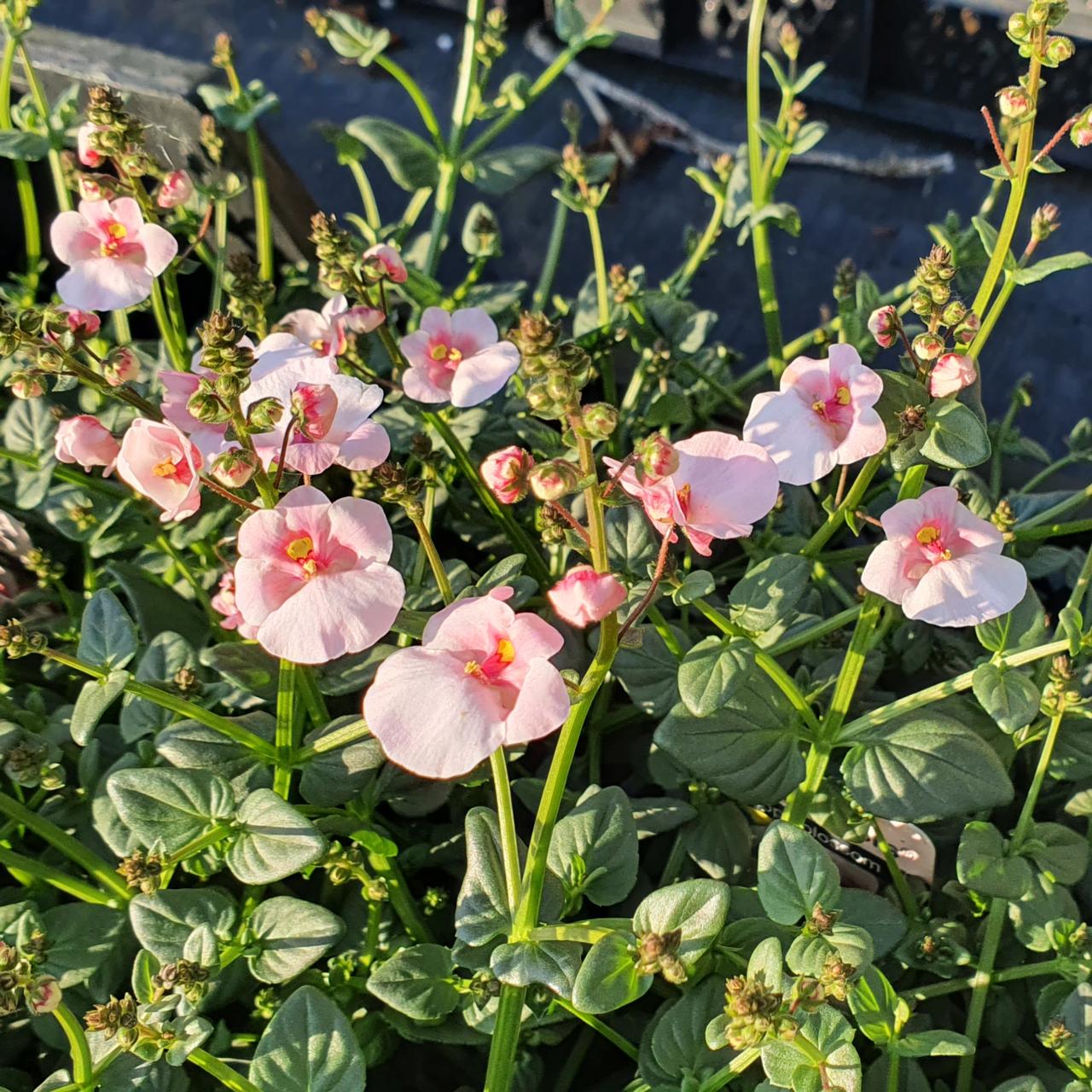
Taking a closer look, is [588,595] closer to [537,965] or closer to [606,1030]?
[537,965]

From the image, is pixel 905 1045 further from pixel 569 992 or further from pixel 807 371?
pixel 807 371

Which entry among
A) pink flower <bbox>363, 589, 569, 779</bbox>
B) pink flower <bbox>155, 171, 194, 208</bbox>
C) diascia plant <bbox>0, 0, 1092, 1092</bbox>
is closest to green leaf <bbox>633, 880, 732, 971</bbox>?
diascia plant <bbox>0, 0, 1092, 1092</bbox>

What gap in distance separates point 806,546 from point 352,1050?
2.03ft

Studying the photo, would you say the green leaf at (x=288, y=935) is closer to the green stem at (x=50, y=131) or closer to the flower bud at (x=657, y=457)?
the flower bud at (x=657, y=457)

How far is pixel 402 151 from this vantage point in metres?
1.39

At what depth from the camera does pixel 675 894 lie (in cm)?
88

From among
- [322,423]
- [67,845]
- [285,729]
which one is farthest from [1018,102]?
[67,845]

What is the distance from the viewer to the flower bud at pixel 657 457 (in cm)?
71

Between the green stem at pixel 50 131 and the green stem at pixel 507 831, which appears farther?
the green stem at pixel 50 131

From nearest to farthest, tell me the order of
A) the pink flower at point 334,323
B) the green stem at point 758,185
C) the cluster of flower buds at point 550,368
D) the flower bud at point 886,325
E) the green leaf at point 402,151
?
the cluster of flower buds at point 550,368 → the flower bud at point 886,325 → the pink flower at point 334,323 → the green stem at point 758,185 → the green leaf at point 402,151

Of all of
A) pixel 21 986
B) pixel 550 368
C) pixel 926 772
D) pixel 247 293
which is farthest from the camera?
pixel 247 293

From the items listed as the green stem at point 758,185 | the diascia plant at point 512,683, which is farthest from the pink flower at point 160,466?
the green stem at point 758,185

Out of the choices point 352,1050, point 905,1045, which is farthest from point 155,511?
point 905,1045

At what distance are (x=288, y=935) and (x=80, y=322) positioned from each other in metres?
0.59
